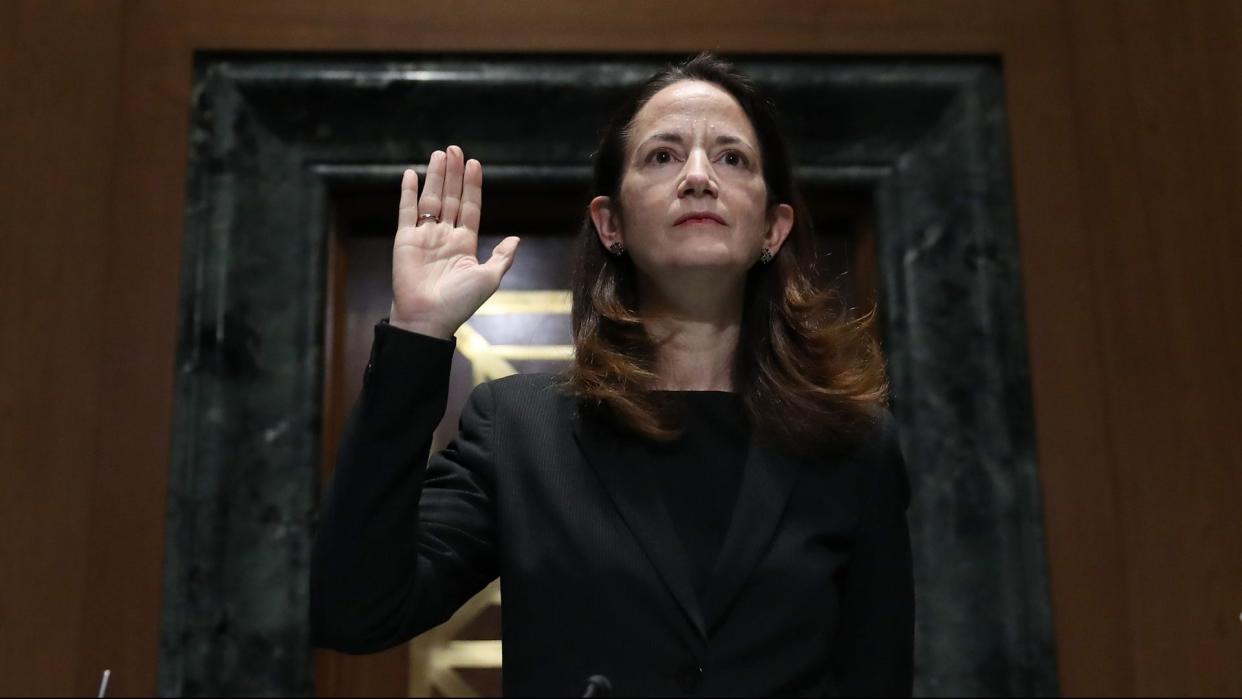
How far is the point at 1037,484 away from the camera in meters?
2.10

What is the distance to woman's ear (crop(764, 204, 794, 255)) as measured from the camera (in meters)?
1.35

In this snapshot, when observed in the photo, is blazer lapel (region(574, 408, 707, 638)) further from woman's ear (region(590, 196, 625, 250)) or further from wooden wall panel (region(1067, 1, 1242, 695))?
wooden wall panel (region(1067, 1, 1242, 695))

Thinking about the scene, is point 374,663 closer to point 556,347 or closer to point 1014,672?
point 556,347

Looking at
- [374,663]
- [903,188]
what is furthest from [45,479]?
[903,188]

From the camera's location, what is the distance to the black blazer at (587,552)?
97 cm

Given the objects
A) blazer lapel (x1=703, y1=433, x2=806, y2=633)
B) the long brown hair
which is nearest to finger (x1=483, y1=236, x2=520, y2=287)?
the long brown hair

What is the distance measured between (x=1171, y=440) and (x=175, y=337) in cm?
168

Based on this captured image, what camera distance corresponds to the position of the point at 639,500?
3.58 feet

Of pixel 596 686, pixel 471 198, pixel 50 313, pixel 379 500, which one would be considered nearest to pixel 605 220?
pixel 471 198

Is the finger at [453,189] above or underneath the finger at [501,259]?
above

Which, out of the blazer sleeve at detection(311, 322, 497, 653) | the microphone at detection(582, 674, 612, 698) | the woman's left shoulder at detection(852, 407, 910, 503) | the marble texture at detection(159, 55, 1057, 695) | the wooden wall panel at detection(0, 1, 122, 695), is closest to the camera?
the microphone at detection(582, 674, 612, 698)

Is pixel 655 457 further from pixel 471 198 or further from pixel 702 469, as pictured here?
pixel 471 198

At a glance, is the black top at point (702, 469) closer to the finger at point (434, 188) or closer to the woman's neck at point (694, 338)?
the woman's neck at point (694, 338)

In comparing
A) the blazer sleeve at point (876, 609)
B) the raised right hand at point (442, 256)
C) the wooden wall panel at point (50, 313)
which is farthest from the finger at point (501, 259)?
the wooden wall panel at point (50, 313)
